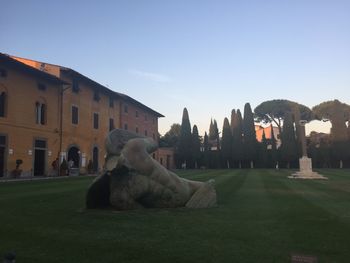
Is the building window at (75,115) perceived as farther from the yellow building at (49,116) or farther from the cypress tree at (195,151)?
the cypress tree at (195,151)

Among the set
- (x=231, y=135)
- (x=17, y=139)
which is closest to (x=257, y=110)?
(x=231, y=135)

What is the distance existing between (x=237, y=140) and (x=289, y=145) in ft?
24.3

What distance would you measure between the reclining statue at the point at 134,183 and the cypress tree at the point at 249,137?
1753 inches

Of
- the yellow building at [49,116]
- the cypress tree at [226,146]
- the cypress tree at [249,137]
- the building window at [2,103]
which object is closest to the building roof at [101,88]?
the yellow building at [49,116]

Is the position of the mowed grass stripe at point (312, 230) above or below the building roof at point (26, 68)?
below

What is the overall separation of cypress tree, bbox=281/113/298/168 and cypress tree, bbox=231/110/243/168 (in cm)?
600

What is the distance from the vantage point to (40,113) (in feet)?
92.0

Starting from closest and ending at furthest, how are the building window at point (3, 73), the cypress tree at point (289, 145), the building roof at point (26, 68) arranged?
the building roof at point (26, 68) < the building window at point (3, 73) < the cypress tree at point (289, 145)

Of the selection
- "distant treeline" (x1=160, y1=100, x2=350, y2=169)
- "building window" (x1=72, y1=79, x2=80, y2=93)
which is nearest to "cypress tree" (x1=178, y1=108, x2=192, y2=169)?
"distant treeline" (x1=160, y1=100, x2=350, y2=169)

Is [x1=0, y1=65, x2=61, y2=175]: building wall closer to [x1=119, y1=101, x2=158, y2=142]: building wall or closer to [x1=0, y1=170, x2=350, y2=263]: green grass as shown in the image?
[x1=119, y1=101, x2=158, y2=142]: building wall

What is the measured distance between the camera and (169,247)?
4.75 m

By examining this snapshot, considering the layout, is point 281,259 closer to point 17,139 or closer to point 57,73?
point 17,139

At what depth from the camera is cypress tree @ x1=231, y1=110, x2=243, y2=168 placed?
52.6 m

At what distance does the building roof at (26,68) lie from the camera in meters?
23.4
